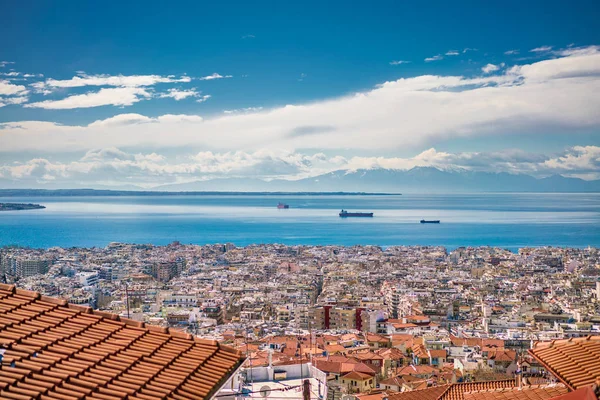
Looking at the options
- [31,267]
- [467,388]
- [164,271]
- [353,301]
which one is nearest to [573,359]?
[467,388]

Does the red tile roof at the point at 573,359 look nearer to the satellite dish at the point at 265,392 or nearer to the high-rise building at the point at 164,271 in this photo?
the satellite dish at the point at 265,392

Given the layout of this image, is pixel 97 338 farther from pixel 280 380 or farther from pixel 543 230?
pixel 543 230

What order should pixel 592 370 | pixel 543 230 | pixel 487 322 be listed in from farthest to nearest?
1. pixel 543 230
2. pixel 487 322
3. pixel 592 370

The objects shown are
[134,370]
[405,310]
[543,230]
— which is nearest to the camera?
[134,370]

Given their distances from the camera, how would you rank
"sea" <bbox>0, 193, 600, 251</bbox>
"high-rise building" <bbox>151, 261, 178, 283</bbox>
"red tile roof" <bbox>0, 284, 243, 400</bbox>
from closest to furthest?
1. "red tile roof" <bbox>0, 284, 243, 400</bbox>
2. "high-rise building" <bbox>151, 261, 178, 283</bbox>
3. "sea" <bbox>0, 193, 600, 251</bbox>

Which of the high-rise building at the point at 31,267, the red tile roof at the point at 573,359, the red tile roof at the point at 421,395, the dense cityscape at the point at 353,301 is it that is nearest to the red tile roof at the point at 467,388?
the dense cityscape at the point at 353,301

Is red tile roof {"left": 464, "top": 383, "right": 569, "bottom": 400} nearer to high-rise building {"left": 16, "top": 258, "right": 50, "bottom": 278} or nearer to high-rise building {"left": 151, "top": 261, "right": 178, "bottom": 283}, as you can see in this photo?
high-rise building {"left": 151, "top": 261, "right": 178, "bottom": 283}

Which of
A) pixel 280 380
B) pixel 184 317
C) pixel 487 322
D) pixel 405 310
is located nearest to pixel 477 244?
pixel 405 310

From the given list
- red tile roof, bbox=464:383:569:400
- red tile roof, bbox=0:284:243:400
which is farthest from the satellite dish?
red tile roof, bbox=0:284:243:400
